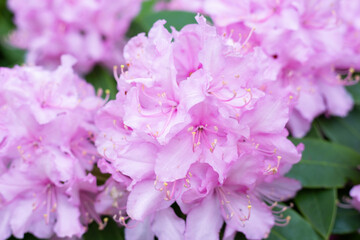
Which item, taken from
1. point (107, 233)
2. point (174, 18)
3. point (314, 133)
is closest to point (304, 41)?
point (314, 133)

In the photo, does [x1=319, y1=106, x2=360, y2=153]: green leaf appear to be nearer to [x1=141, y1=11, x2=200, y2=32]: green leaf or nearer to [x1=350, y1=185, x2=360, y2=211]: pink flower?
[x1=350, y1=185, x2=360, y2=211]: pink flower

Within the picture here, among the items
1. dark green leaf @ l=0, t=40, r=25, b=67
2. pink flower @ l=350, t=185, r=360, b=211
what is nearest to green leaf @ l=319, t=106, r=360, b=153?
pink flower @ l=350, t=185, r=360, b=211

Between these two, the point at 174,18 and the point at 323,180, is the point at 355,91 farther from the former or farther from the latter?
the point at 174,18

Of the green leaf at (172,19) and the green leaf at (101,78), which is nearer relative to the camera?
the green leaf at (172,19)

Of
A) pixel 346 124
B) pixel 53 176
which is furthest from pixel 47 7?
pixel 346 124

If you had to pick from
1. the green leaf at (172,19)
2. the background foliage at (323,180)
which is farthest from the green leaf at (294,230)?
the green leaf at (172,19)

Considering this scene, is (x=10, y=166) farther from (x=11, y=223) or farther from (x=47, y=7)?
(x=47, y=7)

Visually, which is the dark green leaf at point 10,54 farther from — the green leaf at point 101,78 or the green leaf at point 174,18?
the green leaf at point 174,18
